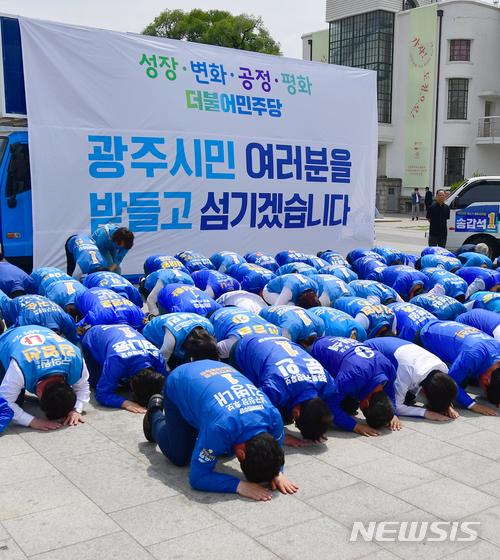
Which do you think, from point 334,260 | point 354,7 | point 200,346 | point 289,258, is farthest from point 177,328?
point 354,7

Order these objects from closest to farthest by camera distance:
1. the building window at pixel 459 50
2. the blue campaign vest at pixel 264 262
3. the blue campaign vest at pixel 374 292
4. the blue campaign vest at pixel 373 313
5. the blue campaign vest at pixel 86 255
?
the blue campaign vest at pixel 373 313
the blue campaign vest at pixel 374 292
the blue campaign vest at pixel 86 255
the blue campaign vest at pixel 264 262
the building window at pixel 459 50

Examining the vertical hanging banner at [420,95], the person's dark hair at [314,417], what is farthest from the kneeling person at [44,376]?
the vertical hanging banner at [420,95]

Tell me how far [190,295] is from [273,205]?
6.40 metres

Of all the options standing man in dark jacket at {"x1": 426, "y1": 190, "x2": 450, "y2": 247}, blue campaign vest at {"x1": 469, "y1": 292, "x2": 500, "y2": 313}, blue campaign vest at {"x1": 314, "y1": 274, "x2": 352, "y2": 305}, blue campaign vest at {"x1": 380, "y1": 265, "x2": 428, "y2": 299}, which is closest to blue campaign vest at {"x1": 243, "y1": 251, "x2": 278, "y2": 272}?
blue campaign vest at {"x1": 380, "y1": 265, "x2": 428, "y2": 299}

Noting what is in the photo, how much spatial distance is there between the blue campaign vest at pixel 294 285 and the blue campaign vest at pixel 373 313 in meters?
0.65

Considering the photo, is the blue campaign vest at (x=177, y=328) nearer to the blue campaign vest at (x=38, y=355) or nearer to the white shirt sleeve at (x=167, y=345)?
the white shirt sleeve at (x=167, y=345)

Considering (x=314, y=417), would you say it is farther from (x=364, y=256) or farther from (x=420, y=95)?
(x=420, y=95)

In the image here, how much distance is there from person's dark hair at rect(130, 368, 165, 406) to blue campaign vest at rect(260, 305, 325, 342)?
1383 mm

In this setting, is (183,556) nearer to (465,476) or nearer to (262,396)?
(262,396)

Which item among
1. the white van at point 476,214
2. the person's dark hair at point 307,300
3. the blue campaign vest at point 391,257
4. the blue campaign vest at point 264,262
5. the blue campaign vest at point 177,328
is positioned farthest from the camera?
the white van at point 476,214

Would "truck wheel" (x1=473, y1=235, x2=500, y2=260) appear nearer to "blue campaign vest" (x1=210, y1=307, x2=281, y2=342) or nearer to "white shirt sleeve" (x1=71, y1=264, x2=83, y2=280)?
"white shirt sleeve" (x1=71, y1=264, x2=83, y2=280)

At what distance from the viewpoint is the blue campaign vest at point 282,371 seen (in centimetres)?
478

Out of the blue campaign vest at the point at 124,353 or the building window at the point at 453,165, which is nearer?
the blue campaign vest at the point at 124,353

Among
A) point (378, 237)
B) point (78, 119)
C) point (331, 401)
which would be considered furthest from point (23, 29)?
point (378, 237)
